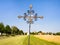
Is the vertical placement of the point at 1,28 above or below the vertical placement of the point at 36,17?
above

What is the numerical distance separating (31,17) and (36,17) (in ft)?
1.03

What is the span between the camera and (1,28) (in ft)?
273

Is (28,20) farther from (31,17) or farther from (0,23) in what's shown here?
(0,23)

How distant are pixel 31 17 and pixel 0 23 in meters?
75.7

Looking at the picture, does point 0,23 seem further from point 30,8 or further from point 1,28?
point 30,8

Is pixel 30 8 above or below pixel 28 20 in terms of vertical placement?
above

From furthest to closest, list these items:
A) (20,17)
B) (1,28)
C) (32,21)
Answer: (1,28), (20,17), (32,21)

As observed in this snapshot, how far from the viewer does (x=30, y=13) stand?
9.45m

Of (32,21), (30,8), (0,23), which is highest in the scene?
(0,23)

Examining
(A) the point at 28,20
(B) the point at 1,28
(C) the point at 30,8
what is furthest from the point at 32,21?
(B) the point at 1,28

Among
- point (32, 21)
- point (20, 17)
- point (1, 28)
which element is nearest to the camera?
point (32, 21)

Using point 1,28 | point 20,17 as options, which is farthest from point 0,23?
point 20,17

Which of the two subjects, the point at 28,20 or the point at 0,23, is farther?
the point at 0,23

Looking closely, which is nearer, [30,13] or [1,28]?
[30,13]
